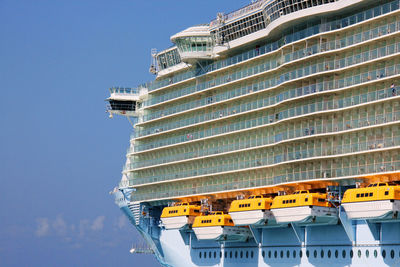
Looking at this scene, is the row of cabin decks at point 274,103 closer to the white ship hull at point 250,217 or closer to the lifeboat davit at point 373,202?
the lifeboat davit at point 373,202

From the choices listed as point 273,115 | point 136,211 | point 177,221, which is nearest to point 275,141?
point 273,115

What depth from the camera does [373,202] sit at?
56719 mm

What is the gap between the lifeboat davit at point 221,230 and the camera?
72.2m

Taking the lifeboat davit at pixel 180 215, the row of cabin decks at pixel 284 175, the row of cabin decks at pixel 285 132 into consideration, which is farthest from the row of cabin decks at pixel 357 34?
the lifeboat davit at pixel 180 215

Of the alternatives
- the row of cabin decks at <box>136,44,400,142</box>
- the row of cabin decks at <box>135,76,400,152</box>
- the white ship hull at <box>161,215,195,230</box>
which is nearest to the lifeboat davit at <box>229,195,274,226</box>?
the row of cabin decks at <box>135,76,400,152</box>

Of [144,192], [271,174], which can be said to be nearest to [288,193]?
[271,174]

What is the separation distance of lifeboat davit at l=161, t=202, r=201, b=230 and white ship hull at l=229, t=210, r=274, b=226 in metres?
7.74

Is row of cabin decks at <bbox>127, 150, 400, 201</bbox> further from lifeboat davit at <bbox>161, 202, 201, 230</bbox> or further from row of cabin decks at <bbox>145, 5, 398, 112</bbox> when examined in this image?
row of cabin decks at <bbox>145, 5, 398, 112</bbox>

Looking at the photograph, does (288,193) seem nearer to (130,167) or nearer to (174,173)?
(174,173)

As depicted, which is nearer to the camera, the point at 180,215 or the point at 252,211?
the point at 252,211

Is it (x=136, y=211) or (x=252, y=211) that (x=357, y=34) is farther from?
(x=136, y=211)

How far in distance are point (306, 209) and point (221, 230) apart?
40.1ft

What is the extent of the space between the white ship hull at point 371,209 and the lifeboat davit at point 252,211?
373 inches

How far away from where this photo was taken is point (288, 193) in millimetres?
67312
